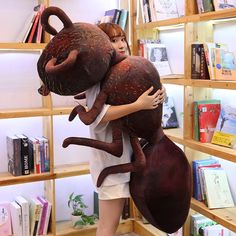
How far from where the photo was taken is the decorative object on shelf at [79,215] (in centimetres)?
282

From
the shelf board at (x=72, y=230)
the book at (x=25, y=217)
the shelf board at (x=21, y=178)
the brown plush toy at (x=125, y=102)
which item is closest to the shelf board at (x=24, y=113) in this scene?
the shelf board at (x=21, y=178)

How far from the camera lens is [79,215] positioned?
9.34ft

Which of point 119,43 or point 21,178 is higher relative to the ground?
point 119,43

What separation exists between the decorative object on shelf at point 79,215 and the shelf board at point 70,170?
19cm

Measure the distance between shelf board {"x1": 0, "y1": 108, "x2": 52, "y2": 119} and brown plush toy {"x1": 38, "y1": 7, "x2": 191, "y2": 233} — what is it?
0.71 meters

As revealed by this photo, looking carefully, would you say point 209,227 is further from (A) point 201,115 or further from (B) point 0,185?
(B) point 0,185

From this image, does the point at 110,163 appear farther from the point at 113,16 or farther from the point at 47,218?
the point at 113,16

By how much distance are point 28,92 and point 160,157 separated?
1.32m

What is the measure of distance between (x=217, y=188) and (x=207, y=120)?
1.32ft

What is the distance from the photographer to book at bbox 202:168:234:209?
2.30 m

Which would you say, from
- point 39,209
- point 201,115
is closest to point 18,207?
point 39,209

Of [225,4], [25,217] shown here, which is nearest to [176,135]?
[225,4]

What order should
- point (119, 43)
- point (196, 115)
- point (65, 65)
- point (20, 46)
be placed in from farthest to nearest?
1. point (20, 46)
2. point (196, 115)
3. point (119, 43)
4. point (65, 65)

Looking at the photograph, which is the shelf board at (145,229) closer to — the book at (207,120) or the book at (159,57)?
the book at (207,120)
